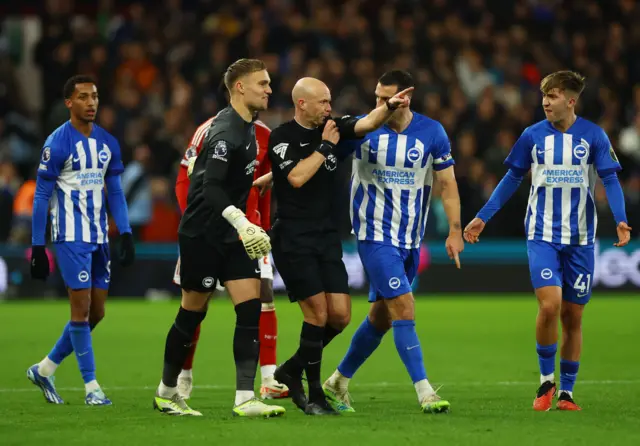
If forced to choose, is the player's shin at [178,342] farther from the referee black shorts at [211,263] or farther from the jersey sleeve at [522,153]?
the jersey sleeve at [522,153]

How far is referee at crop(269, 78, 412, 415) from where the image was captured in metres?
7.89

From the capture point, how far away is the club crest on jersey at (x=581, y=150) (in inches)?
327

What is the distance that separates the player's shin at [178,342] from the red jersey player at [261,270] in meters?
0.64

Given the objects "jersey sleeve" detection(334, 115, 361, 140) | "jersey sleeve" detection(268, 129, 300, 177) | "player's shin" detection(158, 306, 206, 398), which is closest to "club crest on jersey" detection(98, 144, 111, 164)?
"jersey sleeve" detection(268, 129, 300, 177)

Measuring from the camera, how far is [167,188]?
61.5 feet

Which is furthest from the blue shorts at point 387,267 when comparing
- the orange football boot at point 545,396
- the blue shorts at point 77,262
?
the blue shorts at point 77,262

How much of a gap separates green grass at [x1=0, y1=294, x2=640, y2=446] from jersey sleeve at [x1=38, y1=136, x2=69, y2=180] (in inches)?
64.9

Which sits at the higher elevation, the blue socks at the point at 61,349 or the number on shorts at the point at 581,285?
the number on shorts at the point at 581,285

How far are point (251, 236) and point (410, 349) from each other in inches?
60.4

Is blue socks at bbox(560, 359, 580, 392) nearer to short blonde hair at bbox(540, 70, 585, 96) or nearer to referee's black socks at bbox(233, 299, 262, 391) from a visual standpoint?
short blonde hair at bbox(540, 70, 585, 96)

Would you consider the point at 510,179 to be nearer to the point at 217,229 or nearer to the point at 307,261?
the point at 307,261

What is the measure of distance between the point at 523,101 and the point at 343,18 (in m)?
3.58

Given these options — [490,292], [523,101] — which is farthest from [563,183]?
[523,101]

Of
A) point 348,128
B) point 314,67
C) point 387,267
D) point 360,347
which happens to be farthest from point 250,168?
point 314,67
